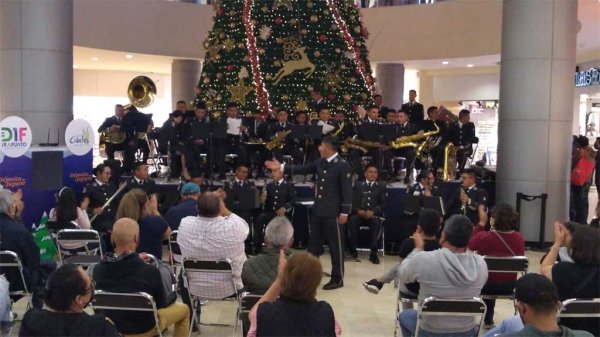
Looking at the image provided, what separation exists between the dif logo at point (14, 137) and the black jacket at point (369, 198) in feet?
17.2

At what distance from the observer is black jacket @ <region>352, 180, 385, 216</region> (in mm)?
10766

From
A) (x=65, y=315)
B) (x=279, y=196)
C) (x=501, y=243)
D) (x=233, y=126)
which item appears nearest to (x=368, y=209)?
(x=279, y=196)

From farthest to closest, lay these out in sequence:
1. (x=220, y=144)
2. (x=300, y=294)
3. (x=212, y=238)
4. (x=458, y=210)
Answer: (x=220, y=144) → (x=458, y=210) → (x=212, y=238) → (x=300, y=294)

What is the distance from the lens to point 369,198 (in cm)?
1080

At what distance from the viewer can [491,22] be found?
2000 centimetres

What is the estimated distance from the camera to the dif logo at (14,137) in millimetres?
9484

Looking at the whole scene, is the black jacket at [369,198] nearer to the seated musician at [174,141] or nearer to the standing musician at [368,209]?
the standing musician at [368,209]

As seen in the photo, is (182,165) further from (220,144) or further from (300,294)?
(300,294)

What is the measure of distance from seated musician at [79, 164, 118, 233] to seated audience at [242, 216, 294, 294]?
15.9 ft

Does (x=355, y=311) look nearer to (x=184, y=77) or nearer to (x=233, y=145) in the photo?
(x=233, y=145)

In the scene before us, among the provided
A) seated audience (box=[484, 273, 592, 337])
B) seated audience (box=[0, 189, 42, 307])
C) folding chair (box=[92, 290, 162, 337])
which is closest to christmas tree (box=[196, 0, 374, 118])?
seated audience (box=[0, 189, 42, 307])

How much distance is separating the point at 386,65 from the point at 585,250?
1966 cm

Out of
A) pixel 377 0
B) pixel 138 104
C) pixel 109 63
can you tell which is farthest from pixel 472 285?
pixel 109 63

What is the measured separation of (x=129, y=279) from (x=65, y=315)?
1.28 metres
